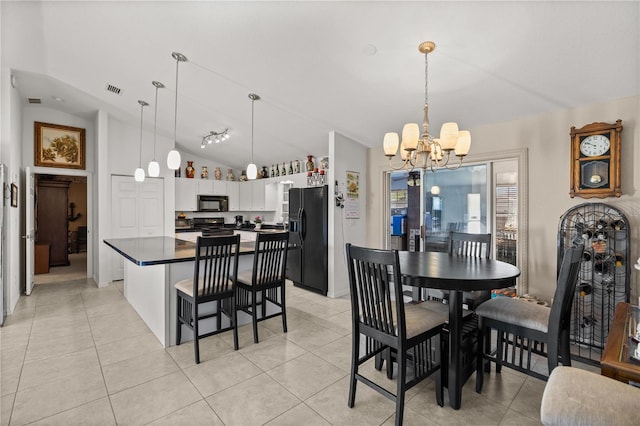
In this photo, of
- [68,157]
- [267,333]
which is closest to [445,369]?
[267,333]

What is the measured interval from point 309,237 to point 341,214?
0.65 meters

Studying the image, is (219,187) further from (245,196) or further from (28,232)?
(28,232)

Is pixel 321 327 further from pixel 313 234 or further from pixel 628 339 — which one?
pixel 628 339

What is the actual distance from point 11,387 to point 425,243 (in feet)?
14.2

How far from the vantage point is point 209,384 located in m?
2.24

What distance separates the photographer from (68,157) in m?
5.37

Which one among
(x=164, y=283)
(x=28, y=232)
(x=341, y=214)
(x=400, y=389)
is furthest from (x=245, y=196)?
(x=400, y=389)

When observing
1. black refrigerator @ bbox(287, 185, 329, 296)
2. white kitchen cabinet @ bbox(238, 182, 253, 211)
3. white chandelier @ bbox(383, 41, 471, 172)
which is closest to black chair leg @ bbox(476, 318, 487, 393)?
white chandelier @ bbox(383, 41, 471, 172)

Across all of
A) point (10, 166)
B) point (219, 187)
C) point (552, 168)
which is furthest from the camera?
point (219, 187)

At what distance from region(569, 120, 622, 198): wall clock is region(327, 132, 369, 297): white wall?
2572 millimetres

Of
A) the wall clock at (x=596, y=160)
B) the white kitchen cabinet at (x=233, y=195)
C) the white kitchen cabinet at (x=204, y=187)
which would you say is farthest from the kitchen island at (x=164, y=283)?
the white kitchen cabinet at (x=233, y=195)

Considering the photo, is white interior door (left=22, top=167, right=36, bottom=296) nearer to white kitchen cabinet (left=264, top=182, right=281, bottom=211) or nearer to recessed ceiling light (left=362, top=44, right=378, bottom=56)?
white kitchen cabinet (left=264, top=182, right=281, bottom=211)

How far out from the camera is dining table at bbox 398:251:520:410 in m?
1.87

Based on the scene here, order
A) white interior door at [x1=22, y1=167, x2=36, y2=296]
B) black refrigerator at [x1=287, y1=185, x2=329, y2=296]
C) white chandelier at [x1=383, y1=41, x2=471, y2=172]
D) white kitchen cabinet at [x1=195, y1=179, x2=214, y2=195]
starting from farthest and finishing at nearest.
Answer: white kitchen cabinet at [x1=195, y1=179, x2=214, y2=195] < black refrigerator at [x1=287, y1=185, x2=329, y2=296] < white interior door at [x1=22, y1=167, x2=36, y2=296] < white chandelier at [x1=383, y1=41, x2=471, y2=172]
